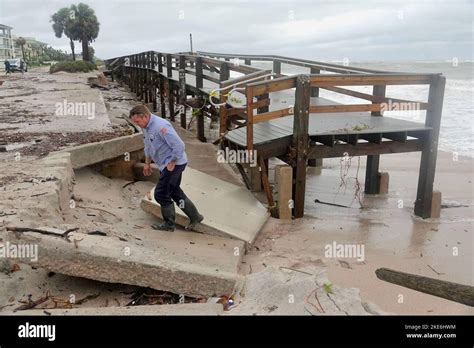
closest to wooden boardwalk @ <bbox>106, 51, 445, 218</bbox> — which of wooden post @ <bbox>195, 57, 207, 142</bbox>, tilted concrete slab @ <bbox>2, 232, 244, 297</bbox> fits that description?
tilted concrete slab @ <bbox>2, 232, 244, 297</bbox>

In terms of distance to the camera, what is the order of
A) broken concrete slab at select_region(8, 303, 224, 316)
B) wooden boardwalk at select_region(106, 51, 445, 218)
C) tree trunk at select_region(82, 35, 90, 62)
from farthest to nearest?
tree trunk at select_region(82, 35, 90, 62), wooden boardwalk at select_region(106, 51, 445, 218), broken concrete slab at select_region(8, 303, 224, 316)

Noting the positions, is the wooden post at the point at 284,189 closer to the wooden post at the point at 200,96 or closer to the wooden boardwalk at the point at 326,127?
the wooden boardwalk at the point at 326,127

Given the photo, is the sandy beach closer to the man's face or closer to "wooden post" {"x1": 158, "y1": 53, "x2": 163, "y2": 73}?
the man's face

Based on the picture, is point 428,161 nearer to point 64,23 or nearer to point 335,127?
point 335,127

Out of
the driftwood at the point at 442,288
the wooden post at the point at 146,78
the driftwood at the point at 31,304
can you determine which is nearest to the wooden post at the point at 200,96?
the driftwood at the point at 31,304

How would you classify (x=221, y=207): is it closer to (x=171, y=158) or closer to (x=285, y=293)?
(x=171, y=158)

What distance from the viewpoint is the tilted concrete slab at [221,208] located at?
563 cm

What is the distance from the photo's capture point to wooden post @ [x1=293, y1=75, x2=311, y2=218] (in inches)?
256

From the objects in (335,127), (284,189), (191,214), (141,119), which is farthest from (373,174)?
(141,119)

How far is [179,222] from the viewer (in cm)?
564

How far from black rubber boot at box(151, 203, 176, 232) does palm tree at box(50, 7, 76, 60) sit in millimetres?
49710

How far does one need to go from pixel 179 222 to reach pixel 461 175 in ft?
24.4

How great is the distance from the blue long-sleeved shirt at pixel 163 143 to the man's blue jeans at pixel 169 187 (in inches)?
3.6
